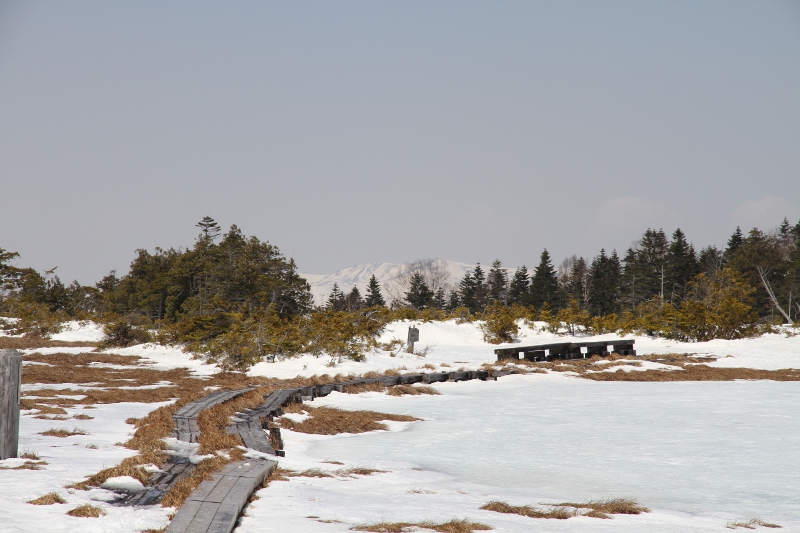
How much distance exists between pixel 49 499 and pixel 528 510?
4.30 meters

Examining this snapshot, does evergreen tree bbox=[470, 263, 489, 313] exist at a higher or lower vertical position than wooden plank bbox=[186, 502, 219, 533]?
higher

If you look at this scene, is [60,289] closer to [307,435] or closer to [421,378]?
[421,378]

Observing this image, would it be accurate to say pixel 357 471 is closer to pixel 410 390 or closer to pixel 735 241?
pixel 410 390

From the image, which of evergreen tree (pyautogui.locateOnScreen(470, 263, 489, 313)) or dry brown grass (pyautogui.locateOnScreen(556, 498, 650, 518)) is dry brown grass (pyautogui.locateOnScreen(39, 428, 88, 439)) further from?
evergreen tree (pyautogui.locateOnScreen(470, 263, 489, 313))

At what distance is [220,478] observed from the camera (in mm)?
5961

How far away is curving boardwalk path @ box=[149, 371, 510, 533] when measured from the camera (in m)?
4.72

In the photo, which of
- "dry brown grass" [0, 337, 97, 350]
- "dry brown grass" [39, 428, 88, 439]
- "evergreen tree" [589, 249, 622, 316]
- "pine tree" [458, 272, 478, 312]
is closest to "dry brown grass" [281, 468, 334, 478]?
"dry brown grass" [39, 428, 88, 439]

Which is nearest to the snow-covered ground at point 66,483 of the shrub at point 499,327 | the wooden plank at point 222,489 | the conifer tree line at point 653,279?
the wooden plank at point 222,489

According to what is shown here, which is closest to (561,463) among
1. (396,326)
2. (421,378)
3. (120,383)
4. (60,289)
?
(421,378)

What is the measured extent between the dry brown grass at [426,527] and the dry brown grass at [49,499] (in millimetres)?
2469

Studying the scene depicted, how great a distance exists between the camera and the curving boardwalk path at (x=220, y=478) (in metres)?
4.72

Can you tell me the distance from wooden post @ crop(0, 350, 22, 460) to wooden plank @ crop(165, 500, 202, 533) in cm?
276

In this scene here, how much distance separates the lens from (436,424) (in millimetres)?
12086

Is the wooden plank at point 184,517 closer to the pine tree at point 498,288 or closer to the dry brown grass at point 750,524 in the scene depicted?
the dry brown grass at point 750,524
